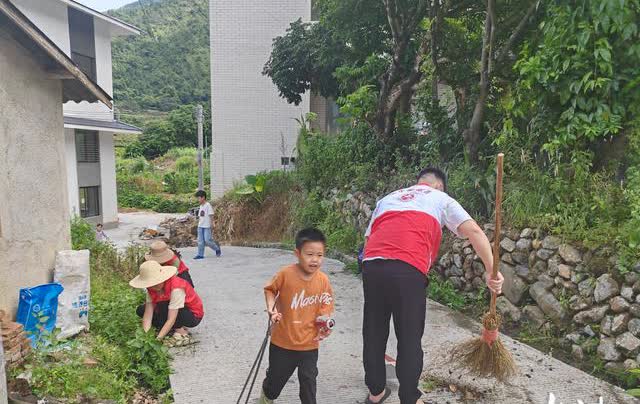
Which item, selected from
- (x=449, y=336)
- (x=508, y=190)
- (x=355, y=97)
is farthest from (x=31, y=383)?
(x=355, y=97)

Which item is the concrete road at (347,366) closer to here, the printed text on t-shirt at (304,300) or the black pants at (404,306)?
the black pants at (404,306)

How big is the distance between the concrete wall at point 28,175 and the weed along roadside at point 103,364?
80cm

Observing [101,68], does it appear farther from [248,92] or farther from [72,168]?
[248,92]

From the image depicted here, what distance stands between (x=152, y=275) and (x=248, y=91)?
14.0 metres

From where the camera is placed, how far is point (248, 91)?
58.1ft

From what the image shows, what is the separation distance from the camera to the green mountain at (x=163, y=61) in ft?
171

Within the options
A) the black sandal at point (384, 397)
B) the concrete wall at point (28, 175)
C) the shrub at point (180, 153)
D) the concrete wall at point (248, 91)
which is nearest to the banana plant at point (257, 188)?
the concrete wall at point (248, 91)

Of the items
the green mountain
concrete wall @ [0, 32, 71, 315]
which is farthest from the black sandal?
the green mountain

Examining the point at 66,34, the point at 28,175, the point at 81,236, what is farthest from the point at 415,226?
the point at 66,34

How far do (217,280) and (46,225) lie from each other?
3150 millimetres

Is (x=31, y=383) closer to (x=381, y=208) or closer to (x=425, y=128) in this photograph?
(x=381, y=208)

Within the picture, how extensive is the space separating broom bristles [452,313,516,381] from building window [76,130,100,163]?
65.2 ft

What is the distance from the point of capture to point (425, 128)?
9.48 metres

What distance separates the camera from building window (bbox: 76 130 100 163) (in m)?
20.1
